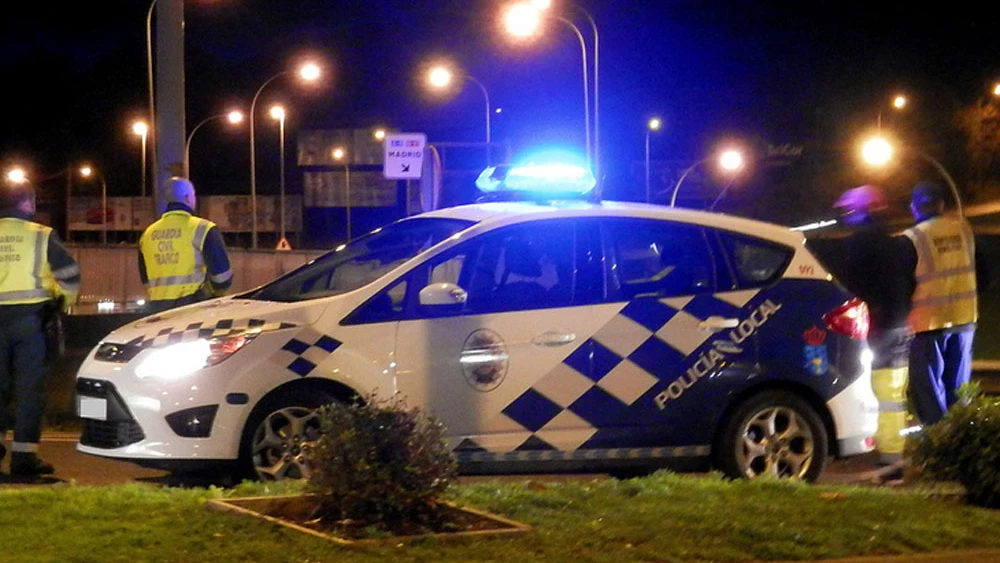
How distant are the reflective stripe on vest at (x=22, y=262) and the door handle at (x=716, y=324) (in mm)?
4122

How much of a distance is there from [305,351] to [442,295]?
2.72 ft

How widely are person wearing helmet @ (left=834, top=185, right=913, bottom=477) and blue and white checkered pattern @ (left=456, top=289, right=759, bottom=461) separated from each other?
152 cm

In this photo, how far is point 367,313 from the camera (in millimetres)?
7879

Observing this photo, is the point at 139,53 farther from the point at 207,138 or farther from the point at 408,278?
the point at 408,278

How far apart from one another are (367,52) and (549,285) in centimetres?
8415

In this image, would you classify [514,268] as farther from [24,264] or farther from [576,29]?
[576,29]

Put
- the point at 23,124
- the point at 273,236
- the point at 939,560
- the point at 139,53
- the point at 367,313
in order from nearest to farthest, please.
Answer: the point at 939,560 < the point at 367,313 < the point at 273,236 < the point at 23,124 < the point at 139,53

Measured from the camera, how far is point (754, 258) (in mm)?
8688

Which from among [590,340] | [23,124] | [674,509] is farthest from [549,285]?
[23,124]

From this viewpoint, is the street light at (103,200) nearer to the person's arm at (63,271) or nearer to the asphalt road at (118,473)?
the asphalt road at (118,473)

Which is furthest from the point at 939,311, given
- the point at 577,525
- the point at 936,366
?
the point at 577,525

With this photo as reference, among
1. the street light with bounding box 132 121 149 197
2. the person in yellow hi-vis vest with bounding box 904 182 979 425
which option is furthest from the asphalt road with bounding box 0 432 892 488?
the street light with bounding box 132 121 149 197

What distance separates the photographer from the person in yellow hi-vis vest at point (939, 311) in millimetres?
9500

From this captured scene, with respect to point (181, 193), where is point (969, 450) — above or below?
below
